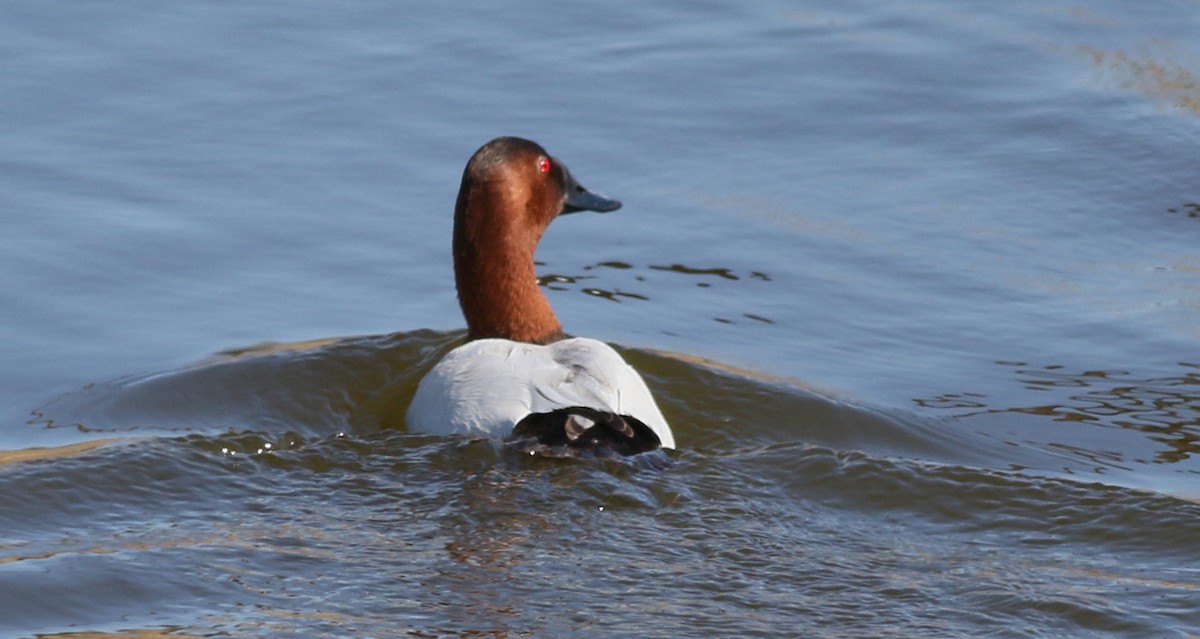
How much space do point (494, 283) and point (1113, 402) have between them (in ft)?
9.24

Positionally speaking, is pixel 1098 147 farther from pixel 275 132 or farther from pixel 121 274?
pixel 121 274

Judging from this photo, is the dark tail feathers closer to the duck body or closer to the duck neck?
the duck body

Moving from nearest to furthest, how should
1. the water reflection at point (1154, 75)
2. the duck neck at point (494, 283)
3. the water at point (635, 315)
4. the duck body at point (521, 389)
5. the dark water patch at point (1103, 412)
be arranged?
the water at point (635, 315), the duck body at point (521, 389), the dark water patch at point (1103, 412), the duck neck at point (494, 283), the water reflection at point (1154, 75)

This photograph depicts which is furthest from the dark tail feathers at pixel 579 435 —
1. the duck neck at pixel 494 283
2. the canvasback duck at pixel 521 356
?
the duck neck at pixel 494 283

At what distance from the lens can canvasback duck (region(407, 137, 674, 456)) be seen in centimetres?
725

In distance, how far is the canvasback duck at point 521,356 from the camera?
23.8ft

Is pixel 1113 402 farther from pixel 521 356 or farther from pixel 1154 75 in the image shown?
pixel 1154 75

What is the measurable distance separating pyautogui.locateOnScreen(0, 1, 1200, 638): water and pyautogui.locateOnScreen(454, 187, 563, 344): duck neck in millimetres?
520

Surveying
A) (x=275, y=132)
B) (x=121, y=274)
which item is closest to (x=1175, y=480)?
(x=121, y=274)

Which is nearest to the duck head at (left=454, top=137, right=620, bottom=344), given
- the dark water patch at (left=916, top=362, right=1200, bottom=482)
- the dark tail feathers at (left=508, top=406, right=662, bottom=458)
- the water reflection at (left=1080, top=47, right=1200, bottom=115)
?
the dark tail feathers at (left=508, top=406, right=662, bottom=458)

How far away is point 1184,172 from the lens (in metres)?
11.2

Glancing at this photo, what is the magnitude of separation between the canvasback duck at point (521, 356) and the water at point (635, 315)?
0.46ft

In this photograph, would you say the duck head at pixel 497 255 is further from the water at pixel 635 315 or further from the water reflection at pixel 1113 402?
the water reflection at pixel 1113 402

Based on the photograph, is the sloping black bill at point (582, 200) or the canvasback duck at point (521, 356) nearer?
the canvasback duck at point (521, 356)
